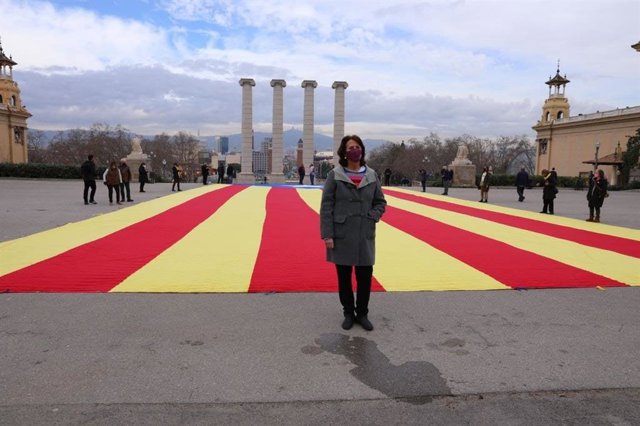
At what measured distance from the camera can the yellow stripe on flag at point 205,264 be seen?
631 cm

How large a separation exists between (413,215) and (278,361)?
39.6 ft

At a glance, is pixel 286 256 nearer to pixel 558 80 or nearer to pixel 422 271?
pixel 422 271

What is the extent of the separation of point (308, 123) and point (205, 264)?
47.2 metres

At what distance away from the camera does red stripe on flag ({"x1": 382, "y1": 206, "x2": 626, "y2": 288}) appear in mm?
6848

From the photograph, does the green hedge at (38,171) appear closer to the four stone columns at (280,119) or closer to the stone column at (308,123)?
the four stone columns at (280,119)

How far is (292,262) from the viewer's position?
783cm

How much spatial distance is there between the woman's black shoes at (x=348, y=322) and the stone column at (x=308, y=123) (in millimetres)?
46479

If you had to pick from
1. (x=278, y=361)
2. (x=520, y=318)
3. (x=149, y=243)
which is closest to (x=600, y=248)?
(x=520, y=318)

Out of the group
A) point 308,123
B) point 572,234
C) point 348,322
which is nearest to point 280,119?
point 308,123

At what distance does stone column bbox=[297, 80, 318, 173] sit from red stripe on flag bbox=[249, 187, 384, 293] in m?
39.9

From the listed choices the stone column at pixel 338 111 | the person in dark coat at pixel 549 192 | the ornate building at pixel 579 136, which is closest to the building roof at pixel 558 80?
the ornate building at pixel 579 136

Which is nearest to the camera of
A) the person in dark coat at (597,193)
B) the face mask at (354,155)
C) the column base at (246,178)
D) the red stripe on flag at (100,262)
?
the face mask at (354,155)

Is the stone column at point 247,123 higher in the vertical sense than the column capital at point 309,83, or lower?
lower

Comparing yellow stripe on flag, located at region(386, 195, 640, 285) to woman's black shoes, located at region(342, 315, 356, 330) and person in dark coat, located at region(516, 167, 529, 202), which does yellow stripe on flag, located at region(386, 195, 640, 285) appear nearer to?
woman's black shoes, located at region(342, 315, 356, 330)
